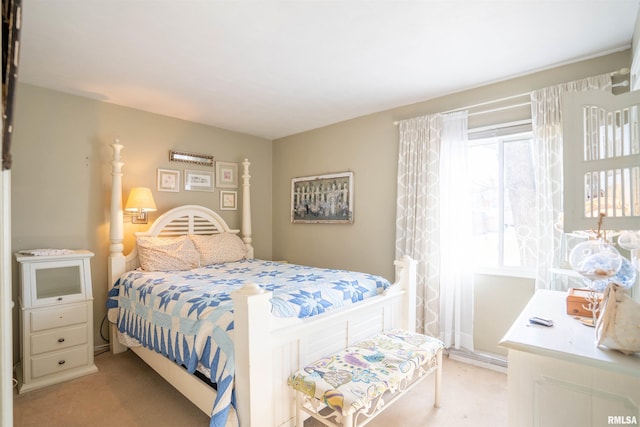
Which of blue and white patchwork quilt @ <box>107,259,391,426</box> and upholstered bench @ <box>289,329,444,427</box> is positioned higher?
blue and white patchwork quilt @ <box>107,259,391,426</box>

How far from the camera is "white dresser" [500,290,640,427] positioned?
1.05 metres

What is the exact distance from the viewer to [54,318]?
2.54 meters

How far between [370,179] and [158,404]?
2.83 meters

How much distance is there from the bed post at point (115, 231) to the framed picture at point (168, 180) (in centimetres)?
52

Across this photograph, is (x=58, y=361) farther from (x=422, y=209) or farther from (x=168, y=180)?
(x=422, y=209)

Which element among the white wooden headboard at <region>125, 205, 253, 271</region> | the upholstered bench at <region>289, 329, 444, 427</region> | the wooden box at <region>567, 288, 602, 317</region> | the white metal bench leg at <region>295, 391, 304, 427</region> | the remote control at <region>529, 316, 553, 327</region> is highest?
the white wooden headboard at <region>125, 205, 253, 271</region>

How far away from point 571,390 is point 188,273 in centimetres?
281

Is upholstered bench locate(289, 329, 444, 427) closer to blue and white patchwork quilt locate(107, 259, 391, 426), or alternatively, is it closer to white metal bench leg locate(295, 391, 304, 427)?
white metal bench leg locate(295, 391, 304, 427)

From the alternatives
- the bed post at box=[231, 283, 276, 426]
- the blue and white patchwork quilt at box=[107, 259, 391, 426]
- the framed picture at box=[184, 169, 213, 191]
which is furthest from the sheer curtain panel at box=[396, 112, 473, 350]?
the framed picture at box=[184, 169, 213, 191]


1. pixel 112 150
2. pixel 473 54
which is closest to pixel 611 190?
pixel 473 54

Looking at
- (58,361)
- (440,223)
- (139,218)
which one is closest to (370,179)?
(440,223)

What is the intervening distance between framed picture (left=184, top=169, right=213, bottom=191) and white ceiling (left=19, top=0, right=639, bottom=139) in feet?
3.01

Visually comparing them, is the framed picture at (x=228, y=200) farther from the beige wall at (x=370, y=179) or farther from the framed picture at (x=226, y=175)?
the beige wall at (x=370, y=179)

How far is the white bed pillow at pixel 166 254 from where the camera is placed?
307 cm
